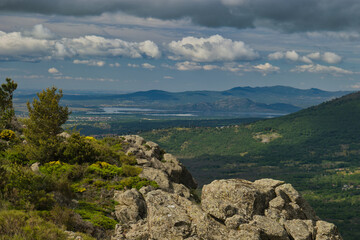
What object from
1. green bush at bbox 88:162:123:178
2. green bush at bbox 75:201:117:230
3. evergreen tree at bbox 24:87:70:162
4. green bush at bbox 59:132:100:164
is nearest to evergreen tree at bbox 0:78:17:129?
evergreen tree at bbox 24:87:70:162

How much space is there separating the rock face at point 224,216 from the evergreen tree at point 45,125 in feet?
42.6

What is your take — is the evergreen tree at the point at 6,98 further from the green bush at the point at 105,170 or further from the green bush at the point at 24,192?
the green bush at the point at 24,192

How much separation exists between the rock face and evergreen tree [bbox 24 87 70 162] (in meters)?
13.0


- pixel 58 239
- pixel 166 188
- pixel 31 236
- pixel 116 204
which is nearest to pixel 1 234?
pixel 31 236

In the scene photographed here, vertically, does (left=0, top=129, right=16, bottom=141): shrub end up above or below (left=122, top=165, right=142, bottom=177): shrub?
above

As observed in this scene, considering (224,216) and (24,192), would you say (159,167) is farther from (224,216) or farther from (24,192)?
(224,216)

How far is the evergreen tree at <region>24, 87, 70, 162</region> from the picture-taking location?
3400 cm

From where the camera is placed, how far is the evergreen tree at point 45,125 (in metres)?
34.0

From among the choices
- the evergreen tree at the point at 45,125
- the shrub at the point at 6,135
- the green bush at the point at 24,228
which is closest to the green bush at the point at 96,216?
the green bush at the point at 24,228

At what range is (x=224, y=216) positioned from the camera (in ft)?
63.4

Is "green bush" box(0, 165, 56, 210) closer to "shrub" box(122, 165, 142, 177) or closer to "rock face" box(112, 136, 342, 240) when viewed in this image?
"rock face" box(112, 136, 342, 240)

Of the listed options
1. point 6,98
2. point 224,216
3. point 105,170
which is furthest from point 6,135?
point 224,216

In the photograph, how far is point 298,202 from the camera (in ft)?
84.1

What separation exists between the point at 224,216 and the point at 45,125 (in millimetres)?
24947
